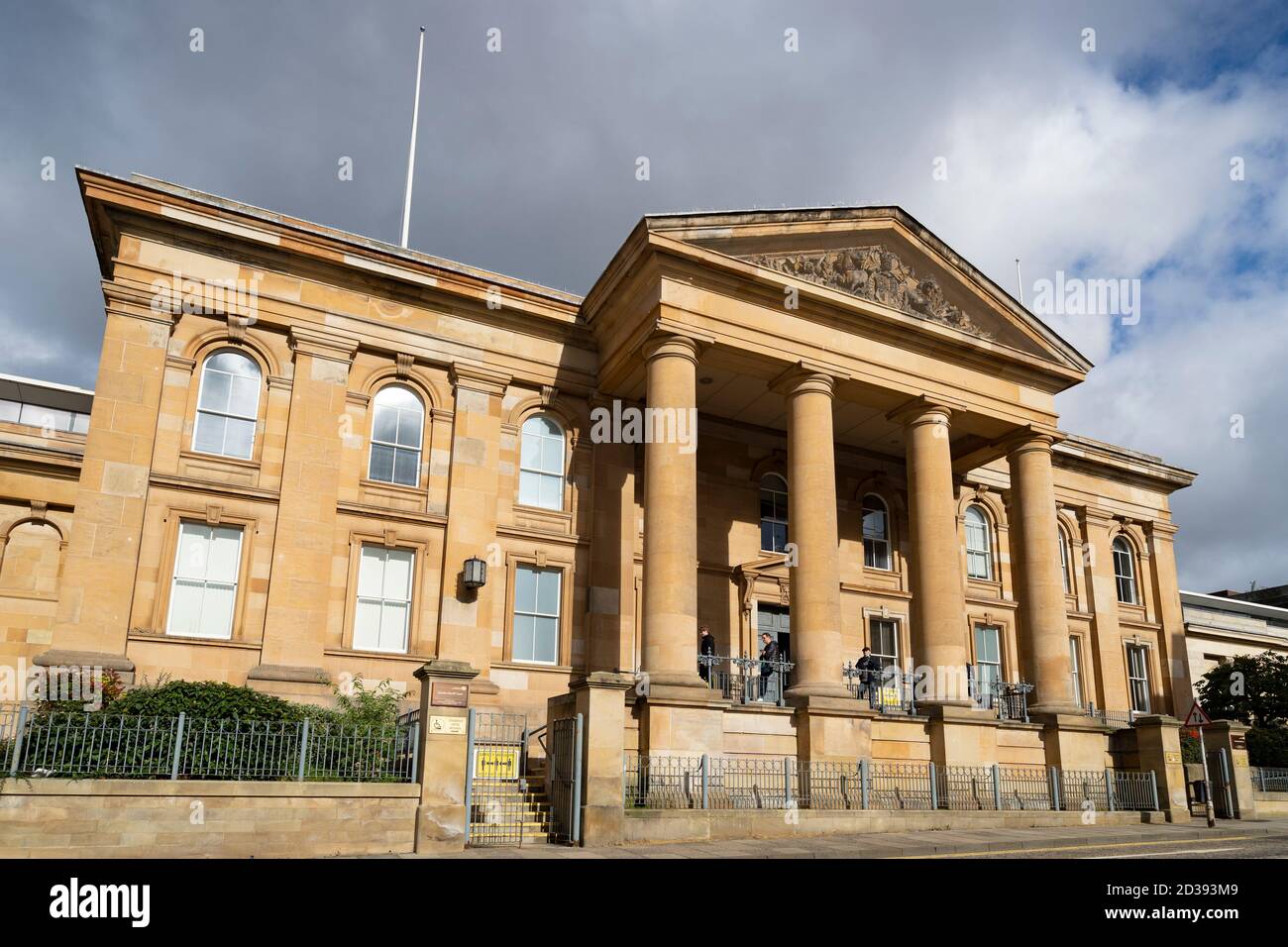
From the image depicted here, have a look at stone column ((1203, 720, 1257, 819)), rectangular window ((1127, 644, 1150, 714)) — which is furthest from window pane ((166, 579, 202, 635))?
rectangular window ((1127, 644, 1150, 714))

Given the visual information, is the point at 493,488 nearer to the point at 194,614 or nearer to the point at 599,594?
the point at 599,594

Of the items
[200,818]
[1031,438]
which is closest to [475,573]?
[200,818]

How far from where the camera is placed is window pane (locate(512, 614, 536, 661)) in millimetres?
23625

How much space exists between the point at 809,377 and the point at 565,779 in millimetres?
11786

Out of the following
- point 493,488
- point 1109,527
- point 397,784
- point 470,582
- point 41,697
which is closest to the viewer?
point 397,784

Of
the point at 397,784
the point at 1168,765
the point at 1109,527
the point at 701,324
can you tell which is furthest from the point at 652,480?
the point at 1109,527

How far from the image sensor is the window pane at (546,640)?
23859mm

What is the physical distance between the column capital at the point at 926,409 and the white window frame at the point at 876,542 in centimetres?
479

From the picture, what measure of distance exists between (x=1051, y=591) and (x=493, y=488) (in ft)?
48.5

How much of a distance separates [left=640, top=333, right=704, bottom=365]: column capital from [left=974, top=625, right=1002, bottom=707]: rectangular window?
14903 mm

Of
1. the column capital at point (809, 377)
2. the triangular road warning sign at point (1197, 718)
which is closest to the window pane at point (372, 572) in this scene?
the column capital at point (809, 377)

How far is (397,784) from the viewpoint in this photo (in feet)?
47.6

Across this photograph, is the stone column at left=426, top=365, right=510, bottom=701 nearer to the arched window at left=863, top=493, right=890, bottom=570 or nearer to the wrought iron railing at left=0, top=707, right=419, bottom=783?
the wrought iron railing at left=0, top=707, right=419, bottom=783

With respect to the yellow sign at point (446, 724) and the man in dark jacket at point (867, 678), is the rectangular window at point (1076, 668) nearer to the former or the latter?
the man in dark jacket at point (867, 678)
